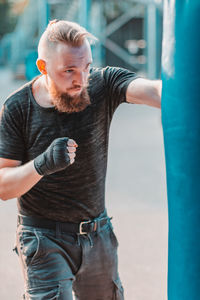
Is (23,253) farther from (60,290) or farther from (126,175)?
(126,175)

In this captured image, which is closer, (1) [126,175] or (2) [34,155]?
(2) [34,155]

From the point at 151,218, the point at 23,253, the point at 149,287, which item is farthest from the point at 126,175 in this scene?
the point at 23,253

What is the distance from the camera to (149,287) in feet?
12.4

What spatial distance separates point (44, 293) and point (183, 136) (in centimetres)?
94

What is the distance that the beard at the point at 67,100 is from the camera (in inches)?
86.4

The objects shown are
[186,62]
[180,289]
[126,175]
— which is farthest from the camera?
[126,175]

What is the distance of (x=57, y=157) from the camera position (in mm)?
1992

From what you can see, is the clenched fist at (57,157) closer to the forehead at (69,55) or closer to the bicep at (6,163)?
the bicep at (6,163)

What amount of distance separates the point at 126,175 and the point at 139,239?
2.08 metres

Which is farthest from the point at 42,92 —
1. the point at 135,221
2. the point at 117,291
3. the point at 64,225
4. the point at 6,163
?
the point at 135,221

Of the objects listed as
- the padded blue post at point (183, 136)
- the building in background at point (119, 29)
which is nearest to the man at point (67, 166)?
the padded blue post at point (183, 136)

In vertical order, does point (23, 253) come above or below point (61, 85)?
below

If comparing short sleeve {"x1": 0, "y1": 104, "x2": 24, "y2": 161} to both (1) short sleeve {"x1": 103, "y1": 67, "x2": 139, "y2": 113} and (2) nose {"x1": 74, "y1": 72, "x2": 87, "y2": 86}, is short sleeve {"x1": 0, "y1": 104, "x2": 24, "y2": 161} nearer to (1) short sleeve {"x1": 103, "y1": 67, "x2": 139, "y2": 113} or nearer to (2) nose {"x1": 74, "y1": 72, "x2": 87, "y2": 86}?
(2) nose {"x1": 74, "y1": 72, "x2": 87, "y2": 86}

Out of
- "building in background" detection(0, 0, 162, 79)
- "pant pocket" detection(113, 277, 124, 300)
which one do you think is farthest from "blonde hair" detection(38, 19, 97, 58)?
"building in background" detection(0, 0, 162, 79)
